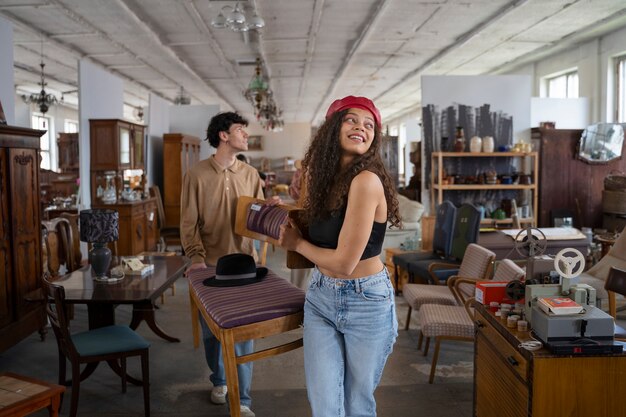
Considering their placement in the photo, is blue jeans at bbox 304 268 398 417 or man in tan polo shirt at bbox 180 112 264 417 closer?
blue jeans at bbox 304 268 398 417

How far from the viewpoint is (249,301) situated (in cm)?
290

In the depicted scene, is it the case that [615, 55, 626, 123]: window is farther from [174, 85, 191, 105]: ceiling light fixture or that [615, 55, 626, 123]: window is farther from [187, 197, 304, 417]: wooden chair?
[174, 85, 191, 105]: ceiling light fixture

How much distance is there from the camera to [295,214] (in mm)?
2461

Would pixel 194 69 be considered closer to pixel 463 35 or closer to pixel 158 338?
pixel 463 35

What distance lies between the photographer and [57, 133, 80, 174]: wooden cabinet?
14.6 meters

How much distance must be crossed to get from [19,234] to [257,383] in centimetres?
247

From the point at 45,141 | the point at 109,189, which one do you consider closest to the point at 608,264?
the point at 109,189

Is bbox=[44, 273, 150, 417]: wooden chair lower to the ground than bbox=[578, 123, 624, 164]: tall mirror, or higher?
lower

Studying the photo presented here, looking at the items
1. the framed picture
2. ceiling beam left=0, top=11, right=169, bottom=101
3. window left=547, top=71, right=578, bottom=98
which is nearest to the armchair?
window left=547, top=71, right=578, bottom=98

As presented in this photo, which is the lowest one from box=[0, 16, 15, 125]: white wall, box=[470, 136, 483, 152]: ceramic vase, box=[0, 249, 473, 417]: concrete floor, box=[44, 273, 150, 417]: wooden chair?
box=[0, 249, 473, 417]: concrete floor

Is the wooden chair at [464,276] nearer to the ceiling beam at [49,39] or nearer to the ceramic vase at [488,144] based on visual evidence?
the ceramic vase at [488,144]

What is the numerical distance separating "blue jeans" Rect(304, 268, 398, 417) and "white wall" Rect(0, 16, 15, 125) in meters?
4.92

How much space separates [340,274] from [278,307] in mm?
658

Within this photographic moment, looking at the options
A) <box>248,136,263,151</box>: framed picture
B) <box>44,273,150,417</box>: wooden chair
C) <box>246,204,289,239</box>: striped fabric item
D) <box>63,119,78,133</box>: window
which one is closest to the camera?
<box>246,204,289,239</box>: striped fabric item
